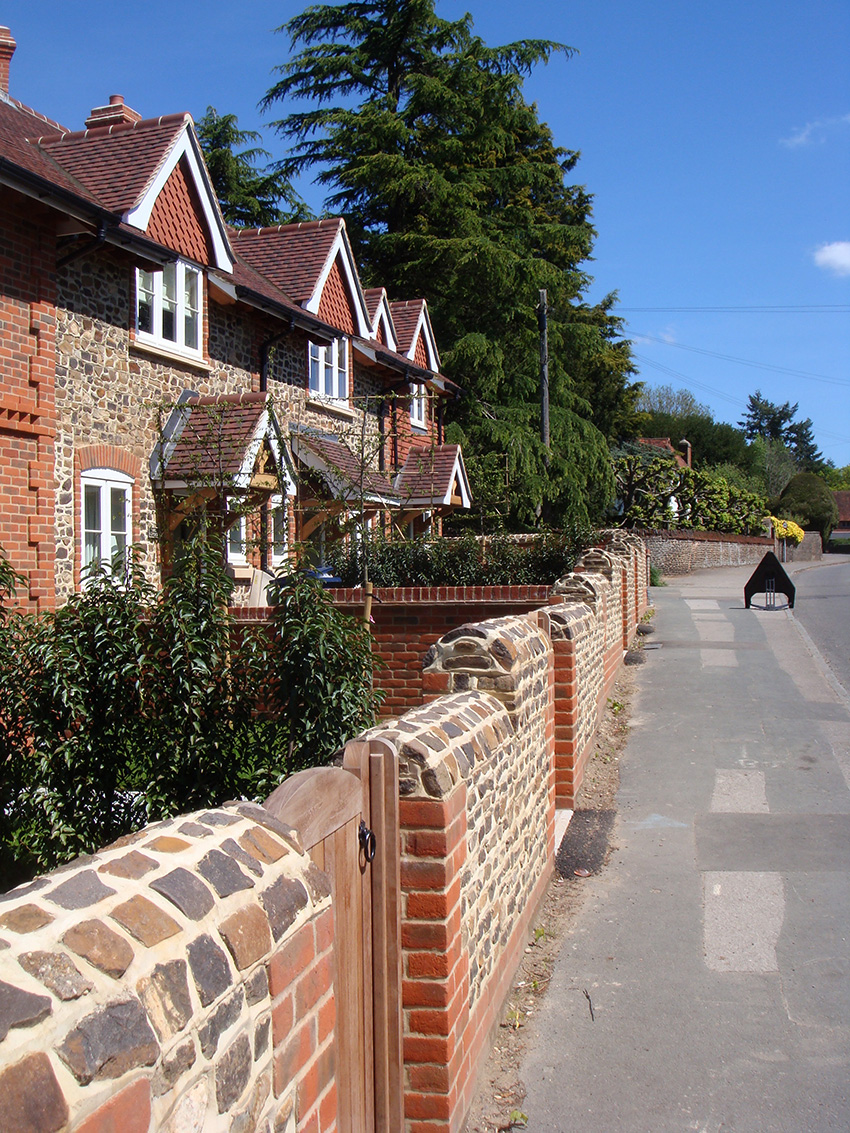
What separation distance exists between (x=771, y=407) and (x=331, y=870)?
124858mm

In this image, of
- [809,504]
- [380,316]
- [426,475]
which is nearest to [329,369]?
[426,475]

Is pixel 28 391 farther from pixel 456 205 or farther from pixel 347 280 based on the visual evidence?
pixel 456 205

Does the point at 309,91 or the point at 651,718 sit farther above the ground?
the point at 309,91

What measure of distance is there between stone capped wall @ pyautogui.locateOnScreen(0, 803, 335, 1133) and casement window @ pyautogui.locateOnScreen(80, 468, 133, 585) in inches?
Answer: 379

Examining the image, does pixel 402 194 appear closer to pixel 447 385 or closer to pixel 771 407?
pixel 447 385

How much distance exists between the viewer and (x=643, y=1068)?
412 cm

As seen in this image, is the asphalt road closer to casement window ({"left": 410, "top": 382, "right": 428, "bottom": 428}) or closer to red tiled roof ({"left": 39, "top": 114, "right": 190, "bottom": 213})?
casement window ({"left": 410, "top": 382, "right": 428, "bottom": 428})

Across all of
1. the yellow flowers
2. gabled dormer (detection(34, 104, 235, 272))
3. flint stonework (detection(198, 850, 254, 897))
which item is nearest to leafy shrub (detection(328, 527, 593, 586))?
gabled dormer (detection(34, 104, 235, 272))

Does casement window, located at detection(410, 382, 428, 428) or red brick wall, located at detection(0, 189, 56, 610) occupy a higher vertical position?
casement window, located at detection(410, 382, 428, 428)

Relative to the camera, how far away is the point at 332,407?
17.8m

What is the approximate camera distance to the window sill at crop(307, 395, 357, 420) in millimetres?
16772

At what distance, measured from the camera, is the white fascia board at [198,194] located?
11.9m

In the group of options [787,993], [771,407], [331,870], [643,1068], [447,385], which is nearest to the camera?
[331,870]

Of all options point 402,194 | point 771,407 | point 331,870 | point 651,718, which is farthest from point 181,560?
point 771,407
